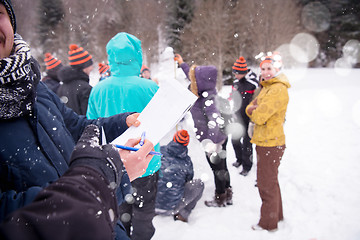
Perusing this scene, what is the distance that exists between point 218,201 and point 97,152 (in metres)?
3.12

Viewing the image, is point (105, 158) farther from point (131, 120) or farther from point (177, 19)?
point (177, 19)

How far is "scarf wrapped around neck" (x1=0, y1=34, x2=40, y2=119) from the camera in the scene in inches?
30.3

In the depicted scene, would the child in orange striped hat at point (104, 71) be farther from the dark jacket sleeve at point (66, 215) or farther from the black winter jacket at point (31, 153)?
the dark jacket sleeve at point (66, 215)

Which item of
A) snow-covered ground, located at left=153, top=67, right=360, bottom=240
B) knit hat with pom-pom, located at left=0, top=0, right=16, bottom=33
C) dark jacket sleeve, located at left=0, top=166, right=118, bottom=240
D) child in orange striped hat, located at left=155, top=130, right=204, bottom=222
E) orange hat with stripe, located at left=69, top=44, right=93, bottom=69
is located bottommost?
snow-covered ground, located at left=153, top=67, right=360, bottom=240

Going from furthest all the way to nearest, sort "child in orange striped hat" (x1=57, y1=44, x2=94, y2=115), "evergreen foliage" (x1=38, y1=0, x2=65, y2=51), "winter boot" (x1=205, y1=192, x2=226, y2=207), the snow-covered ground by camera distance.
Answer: "evergreen foliage" (x1=38, y1=0, x2=65, y2=51) → "child in orange striped hat" (x1=57, y1=44, x2=94, y2=115) → "winter boot" (x1=205, y1=192, x2=226, y2=207) → the snow-covered ground

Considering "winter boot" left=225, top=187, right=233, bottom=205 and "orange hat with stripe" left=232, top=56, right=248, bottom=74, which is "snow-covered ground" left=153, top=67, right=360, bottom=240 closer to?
"winter boot" left=225, top=187, right=233, bottom=205

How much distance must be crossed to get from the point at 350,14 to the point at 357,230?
2362 cm

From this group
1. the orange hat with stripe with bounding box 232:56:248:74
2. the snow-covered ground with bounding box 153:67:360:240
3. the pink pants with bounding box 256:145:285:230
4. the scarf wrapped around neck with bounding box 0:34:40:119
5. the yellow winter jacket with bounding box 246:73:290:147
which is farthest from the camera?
the orange hat with stripe with bounding box 232:56:248:74

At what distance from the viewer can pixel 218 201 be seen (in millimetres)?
3439

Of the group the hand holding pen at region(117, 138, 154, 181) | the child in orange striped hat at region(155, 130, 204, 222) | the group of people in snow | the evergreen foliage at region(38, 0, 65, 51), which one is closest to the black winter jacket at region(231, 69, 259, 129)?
the group of people in snow

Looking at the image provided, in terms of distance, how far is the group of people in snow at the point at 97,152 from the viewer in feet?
1.77

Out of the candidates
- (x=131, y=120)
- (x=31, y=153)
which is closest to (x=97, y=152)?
(x=31, y=153)

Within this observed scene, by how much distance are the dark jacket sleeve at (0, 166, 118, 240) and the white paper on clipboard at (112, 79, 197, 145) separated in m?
0.53

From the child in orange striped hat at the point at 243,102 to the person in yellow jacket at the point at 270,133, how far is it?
1.64m
